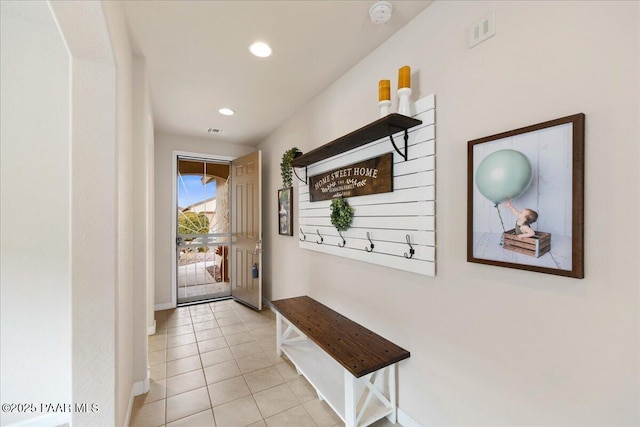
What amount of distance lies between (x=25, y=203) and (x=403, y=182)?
2.32 meters

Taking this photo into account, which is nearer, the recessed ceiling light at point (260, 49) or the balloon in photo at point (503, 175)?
the balloon in photo at point (503, 175)

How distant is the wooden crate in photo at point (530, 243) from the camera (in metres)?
1.03

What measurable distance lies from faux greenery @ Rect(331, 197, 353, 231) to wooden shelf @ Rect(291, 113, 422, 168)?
1.36 feet

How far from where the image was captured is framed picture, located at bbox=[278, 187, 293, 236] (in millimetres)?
3162

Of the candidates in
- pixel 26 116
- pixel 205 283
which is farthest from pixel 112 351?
pixel 205 283

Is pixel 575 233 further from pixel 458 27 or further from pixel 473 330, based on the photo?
pixel 458 27

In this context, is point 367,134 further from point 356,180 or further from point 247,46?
point 247,46

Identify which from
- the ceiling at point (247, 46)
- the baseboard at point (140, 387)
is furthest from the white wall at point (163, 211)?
the baseboard at point (140, 387)

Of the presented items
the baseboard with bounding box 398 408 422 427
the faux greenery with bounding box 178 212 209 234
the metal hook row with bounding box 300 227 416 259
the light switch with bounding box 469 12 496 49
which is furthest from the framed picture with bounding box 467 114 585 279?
the faux greenery with bounding box 178 212 209 234

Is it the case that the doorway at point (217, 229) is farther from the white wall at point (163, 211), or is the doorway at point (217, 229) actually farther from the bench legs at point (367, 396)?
the bench legs at point (367, 396)

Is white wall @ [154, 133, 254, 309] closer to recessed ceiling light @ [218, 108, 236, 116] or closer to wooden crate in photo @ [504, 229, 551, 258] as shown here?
recessed ceiling light @ [218, 108, 236, 116]

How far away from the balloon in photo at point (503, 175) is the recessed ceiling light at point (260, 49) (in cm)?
160

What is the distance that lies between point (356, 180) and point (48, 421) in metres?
2.52

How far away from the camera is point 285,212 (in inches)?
129
